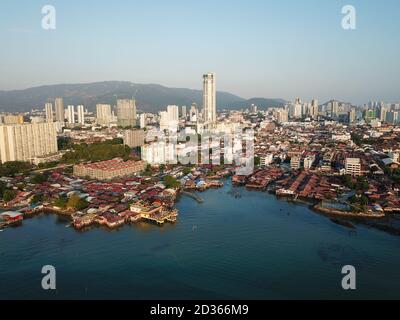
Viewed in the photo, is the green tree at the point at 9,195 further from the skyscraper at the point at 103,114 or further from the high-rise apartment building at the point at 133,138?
the skyscraper at the point at 103,114

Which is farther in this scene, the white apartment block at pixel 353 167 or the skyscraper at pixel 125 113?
the skyscraper at pixel 125 113

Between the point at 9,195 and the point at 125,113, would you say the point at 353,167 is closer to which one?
the point at 9,195

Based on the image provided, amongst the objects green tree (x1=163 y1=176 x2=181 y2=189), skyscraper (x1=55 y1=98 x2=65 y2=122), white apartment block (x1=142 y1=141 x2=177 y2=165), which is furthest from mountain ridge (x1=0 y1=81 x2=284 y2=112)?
green tree (x1=163 y1=176 x2=181 y2=189)

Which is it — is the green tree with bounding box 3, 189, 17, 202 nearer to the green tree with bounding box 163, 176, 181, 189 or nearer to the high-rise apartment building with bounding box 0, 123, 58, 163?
the green tree with bounding box 163, 176, 181, 189

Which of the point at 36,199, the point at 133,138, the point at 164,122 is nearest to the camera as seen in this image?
the point at 36,199

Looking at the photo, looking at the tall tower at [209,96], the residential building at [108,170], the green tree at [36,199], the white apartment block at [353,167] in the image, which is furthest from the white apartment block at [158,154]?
the tall tower at [209,96]

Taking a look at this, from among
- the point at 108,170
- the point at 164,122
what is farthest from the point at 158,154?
the point at 164,122
